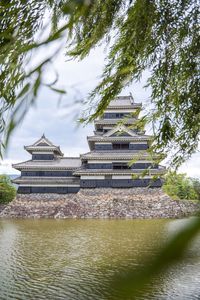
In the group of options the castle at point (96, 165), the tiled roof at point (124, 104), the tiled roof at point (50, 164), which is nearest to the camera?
the castle at point (96, 165)

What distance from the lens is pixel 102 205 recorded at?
63.9ft

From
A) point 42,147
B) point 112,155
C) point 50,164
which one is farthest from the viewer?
point 42,147

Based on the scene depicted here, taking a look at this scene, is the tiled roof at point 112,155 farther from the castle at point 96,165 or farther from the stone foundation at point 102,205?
the stone foundation at point 102,205

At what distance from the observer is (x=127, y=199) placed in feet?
64.2

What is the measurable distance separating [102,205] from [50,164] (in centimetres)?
537

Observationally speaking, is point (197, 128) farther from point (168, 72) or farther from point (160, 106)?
point (168, 72)

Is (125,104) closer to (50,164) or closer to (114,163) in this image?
(114,163)

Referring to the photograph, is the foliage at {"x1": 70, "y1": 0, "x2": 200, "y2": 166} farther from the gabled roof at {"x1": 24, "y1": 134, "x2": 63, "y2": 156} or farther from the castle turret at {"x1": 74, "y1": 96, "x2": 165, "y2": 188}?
the gabled roof at {"x1": 24, "y1": 134, "x2": 63, "y2": 156}

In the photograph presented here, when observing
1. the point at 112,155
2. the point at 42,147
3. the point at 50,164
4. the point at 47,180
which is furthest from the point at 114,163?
the point at 42,147

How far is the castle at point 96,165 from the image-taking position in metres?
20.8

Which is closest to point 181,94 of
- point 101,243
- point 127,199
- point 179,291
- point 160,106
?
point 160,106

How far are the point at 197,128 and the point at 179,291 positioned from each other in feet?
10.1

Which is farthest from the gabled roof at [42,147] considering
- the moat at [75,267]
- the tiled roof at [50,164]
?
the moat at [75,267]

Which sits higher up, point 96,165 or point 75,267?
point 96,165
